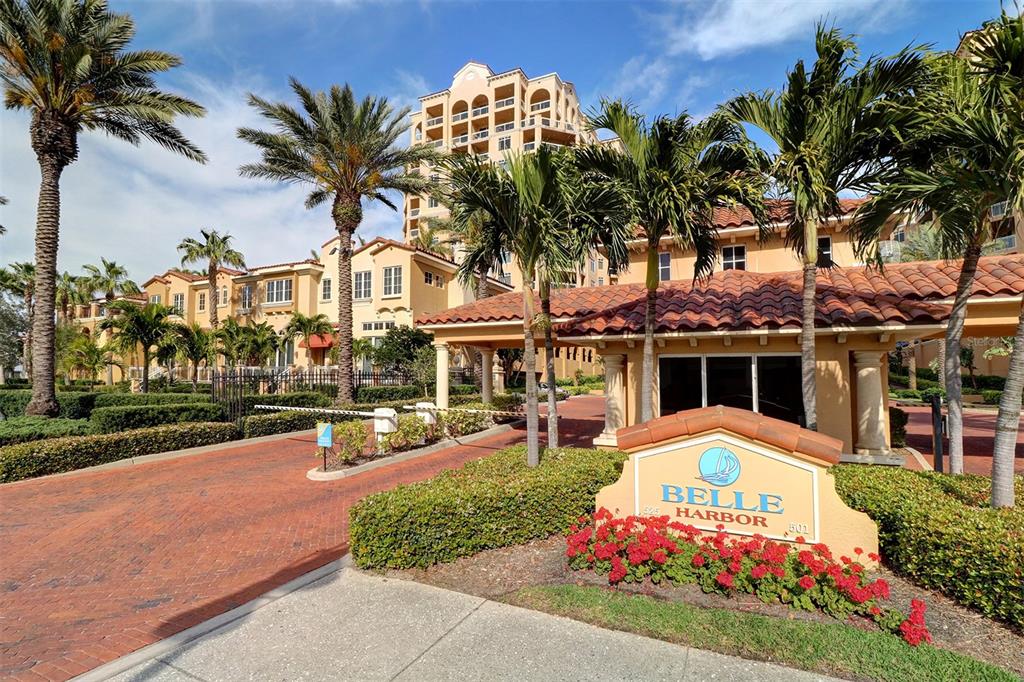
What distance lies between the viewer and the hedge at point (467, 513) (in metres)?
5.93

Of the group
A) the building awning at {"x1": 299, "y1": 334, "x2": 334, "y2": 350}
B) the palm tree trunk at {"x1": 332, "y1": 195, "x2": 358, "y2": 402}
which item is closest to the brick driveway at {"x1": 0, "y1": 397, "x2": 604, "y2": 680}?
the palm tree trunk at {"x1": 332, "y1": 195, "x2": 358, "y2": 402}

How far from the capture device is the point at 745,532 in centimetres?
555

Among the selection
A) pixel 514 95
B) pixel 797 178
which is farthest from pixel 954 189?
pixel 514 95

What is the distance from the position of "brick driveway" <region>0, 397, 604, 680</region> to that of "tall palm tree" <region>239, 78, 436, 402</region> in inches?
383

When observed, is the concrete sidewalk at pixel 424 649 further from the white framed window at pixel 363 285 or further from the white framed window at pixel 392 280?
the white framed window at pixel 363 285

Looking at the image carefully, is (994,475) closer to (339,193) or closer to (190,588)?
(190,588)

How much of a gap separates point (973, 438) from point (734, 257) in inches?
364

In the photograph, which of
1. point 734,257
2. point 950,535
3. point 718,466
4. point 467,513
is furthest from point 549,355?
point 734,257

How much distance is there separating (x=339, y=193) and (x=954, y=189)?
19322 millimetres

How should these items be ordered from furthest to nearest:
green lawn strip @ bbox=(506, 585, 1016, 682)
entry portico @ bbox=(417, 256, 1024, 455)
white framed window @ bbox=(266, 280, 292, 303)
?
white framed window @ bbox=(266, 280, 292, 303)
entry portico @ bbox=(417, 256, 1024, 455)
green lawn strip @ bbox=(506, 585, 1016, 682)

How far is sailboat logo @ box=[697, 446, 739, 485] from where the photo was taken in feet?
18.4

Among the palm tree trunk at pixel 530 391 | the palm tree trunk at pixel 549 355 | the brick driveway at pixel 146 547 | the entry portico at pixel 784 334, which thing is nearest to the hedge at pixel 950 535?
the entry portico at pixel 784 334

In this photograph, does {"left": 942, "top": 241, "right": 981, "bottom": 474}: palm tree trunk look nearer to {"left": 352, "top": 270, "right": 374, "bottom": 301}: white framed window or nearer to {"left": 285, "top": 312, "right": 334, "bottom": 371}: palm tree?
{"left": 352, "top": 270, "right": 374, "bottom": 301}: white framed window

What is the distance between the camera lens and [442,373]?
15633mm
